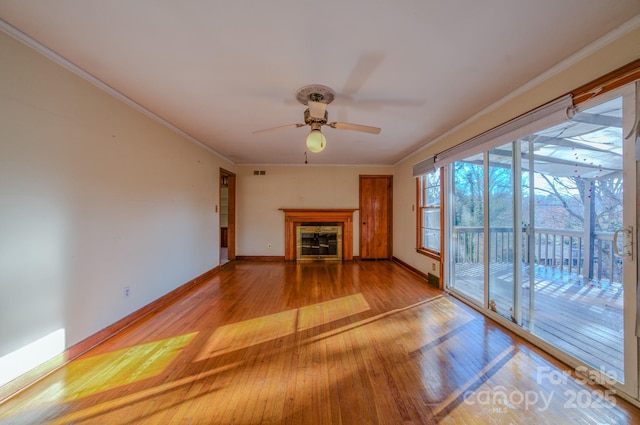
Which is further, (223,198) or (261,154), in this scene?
(223,198)

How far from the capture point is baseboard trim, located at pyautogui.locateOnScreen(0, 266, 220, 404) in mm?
1574

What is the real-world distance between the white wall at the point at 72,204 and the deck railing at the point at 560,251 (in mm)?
3912

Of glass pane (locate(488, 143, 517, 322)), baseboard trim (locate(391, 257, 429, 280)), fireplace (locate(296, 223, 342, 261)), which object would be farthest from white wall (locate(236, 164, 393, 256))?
glass pane (locate(488, 143, 517, 322))

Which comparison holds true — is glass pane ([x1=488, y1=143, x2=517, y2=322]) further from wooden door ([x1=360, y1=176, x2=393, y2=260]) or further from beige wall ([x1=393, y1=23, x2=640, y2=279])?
wooden door ([x1=360, y1=176, x2=393, y2=260])

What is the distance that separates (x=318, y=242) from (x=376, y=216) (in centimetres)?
155

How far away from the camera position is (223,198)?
746cm

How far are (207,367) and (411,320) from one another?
6.59 ft

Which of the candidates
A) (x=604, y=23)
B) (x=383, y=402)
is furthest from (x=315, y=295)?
(x=604, y=23)

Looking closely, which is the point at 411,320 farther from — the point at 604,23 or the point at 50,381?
the point at 50,381

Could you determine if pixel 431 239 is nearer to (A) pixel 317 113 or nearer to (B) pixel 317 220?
(B) pixel 317 220

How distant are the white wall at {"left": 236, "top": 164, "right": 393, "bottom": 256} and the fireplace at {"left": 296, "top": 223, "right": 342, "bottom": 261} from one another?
0.43m

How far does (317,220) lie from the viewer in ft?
19.0

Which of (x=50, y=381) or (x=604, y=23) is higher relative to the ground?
(x=604, y=23)

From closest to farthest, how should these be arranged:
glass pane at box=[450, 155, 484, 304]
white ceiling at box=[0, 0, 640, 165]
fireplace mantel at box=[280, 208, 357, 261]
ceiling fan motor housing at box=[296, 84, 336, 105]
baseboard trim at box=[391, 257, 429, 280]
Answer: white ceiling at box=[0, 0, 640, 165], ceiling fan motor housing at box=[296, 84, 336, 105], glass pane at box=[450, 155, 484, 304], baseboard trim at box=[391, 257, 429, 280], fireplace mantel at box=[280, 208, 357, 261]
